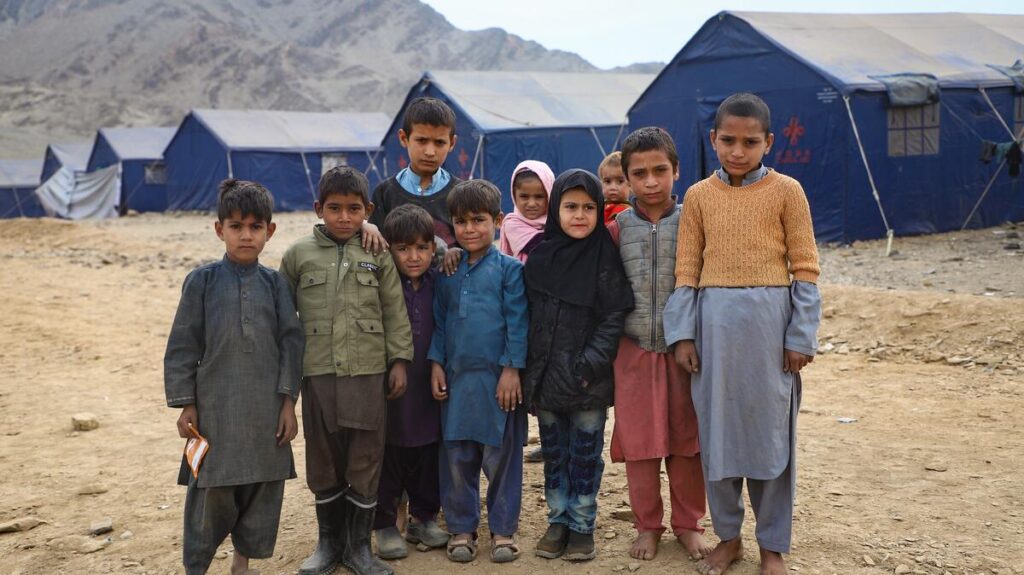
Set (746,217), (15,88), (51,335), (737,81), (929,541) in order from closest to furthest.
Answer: (746,217)
(929,541)
(51,335)
(737,81)
(15,88)

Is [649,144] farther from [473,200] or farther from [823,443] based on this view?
[823,443]

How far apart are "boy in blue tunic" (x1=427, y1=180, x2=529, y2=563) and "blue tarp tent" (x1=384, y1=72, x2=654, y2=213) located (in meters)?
12.8

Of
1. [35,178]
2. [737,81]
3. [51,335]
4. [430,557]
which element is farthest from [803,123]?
[35,178]

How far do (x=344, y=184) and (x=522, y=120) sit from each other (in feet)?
46.8

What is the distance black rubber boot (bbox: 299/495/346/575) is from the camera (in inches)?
114

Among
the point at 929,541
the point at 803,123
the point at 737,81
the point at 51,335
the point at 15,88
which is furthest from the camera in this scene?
the point at 15,88

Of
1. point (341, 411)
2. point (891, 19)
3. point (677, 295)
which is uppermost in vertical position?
point (891, 19)

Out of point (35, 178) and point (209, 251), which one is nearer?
point (209, 251)

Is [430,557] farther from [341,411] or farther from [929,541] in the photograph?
[929,541]

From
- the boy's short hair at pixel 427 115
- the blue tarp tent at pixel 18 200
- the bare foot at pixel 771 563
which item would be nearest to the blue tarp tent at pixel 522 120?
the boy's short hair at pixel 427 115

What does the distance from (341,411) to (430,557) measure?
24.8 inches

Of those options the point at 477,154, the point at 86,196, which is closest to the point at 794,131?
the point at 477,154

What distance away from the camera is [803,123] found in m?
11.2

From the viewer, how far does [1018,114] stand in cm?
1168
